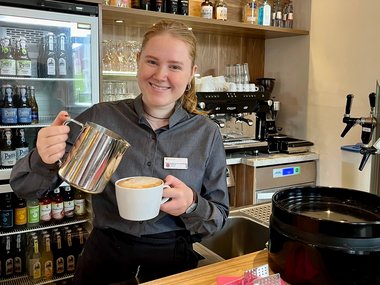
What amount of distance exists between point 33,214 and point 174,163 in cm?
145

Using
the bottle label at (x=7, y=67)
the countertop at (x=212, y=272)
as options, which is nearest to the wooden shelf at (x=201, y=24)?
the bottle label at (x=7, y=67)

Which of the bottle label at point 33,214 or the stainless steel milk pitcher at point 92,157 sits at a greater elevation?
A: the stainless steel milk pitcher at point 92,157

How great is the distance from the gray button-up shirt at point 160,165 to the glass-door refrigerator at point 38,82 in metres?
1.07

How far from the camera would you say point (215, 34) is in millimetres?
3180

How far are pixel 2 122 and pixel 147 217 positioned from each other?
1595mm

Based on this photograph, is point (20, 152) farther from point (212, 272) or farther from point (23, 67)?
point (212, 272)

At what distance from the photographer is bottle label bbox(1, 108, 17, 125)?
2.06m

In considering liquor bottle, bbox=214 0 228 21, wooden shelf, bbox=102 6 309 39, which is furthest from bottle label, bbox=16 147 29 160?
liquor bottle, bbox=214 0 228 21

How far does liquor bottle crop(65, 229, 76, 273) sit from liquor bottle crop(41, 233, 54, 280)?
0.10 m

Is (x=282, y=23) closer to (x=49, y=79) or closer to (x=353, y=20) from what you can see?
(x=353, y=20)

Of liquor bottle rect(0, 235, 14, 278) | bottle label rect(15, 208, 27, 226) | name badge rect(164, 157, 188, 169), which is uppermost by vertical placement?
name badge rect(164, 157, 188, 169)

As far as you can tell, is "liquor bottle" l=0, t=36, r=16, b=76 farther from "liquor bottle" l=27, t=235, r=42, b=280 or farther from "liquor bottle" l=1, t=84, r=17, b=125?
"liquor bottle" l=27, t=235, r=42, b=280

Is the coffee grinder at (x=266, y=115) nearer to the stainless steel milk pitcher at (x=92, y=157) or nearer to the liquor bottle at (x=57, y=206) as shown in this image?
the liquor bottle at (x=57, y=206)

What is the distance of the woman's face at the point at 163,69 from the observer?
108cm
